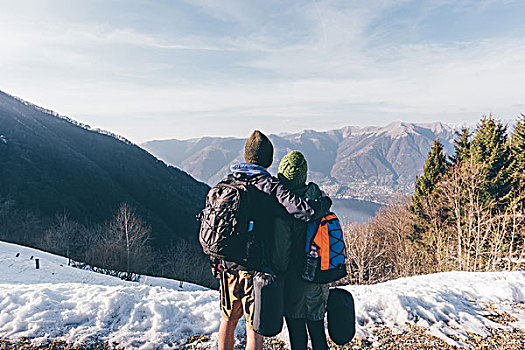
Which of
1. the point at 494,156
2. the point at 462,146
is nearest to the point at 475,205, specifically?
the point at 494,156

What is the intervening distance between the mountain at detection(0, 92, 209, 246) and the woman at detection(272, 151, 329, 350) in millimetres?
66029

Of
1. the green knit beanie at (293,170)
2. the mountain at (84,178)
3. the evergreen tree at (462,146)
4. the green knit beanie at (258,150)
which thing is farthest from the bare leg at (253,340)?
the mountain at (84,178)

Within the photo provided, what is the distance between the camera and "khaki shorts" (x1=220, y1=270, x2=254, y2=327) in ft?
9.91

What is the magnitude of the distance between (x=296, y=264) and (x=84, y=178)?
300 feet

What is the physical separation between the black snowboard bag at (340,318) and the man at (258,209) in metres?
0.78

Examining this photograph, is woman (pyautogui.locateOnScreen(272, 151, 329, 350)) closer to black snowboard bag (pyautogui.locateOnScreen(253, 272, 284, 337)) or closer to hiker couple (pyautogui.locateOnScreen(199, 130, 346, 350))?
hiker couple (pyautogui.locateOnScreen(199, 130, 346, 350))

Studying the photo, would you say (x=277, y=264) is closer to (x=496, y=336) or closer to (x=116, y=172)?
(x=496, y=336)

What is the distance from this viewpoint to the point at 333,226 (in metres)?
3.01

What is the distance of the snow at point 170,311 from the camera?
421 cm

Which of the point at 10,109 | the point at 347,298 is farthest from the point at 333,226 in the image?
the point at 10,109

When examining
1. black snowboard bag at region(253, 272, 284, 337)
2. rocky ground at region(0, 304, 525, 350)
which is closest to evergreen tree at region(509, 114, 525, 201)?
rocky ground at region(0, 304, 525, 350)

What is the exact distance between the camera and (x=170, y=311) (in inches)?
190

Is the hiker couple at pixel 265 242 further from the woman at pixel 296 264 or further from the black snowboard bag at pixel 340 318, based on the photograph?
the black snowboard bag at pixel 340 318

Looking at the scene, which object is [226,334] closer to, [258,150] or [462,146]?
[258,150]
